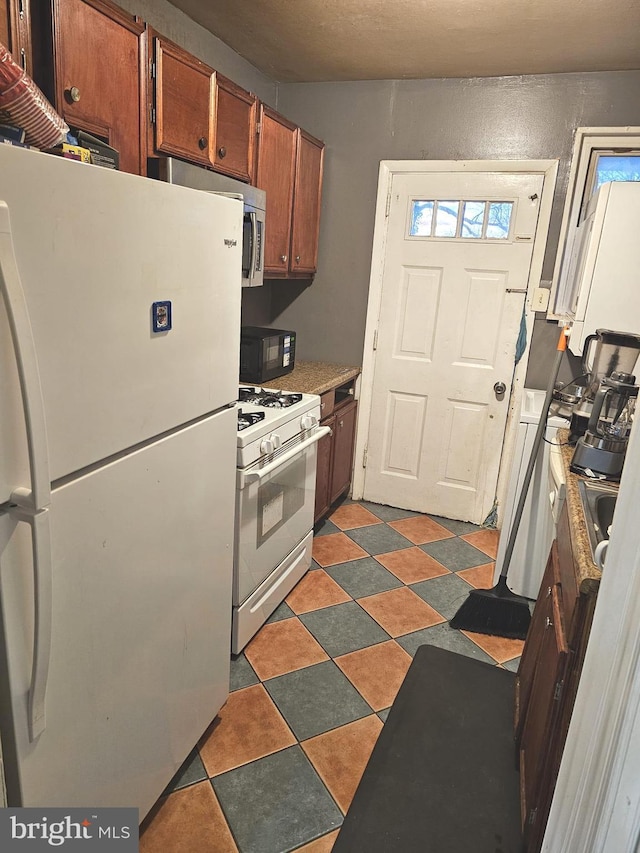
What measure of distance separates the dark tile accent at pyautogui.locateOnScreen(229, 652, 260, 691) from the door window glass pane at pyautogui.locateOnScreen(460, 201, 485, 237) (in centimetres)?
252

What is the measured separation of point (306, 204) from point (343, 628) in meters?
2.30

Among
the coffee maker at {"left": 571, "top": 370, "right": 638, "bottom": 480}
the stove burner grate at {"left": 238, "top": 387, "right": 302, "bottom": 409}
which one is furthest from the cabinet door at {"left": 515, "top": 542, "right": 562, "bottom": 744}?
the stove burner grate at {"left": 238, "top": 387, "right": 302, "bottom": 409}

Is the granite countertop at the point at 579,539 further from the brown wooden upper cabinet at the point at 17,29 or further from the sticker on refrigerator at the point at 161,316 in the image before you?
the brown wooden upper cabinet at the point at 17,29

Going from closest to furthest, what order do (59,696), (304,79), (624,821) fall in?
1. (624,821)
2. (59,696)
3. (304,79)

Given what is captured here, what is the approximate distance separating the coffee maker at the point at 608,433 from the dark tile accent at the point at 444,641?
93 cm

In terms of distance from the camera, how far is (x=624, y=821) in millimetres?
725

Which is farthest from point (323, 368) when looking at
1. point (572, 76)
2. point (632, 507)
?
point (632, 507)

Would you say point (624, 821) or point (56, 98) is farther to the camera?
point (56, 98)

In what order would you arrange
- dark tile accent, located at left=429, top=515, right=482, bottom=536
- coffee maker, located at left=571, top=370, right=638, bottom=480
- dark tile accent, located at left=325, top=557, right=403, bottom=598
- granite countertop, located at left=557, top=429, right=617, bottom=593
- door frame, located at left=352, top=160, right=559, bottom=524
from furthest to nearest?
dark tile accent, located at left=429, top=515, right=482, bottom=536 < door frame, located at left=352, top=160, right=559, bottom=524 < dark tile accent, located at left=325, top=557, right=403, bottom=598 < coffee maker, located at left=571, top=370, right=638, bottom=480 < granite countertop, located at left=557, top=429, right=617, bottom=593

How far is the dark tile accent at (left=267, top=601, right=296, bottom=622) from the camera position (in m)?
2.47

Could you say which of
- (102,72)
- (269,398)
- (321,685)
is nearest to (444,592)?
(321,685)

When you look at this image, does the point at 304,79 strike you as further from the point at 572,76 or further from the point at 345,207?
the point at 572,76

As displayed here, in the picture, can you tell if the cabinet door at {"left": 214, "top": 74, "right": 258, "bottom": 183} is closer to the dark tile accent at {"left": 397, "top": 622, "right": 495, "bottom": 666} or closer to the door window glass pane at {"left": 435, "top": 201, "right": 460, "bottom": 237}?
the door window glass pane at {"left": 435, "top": 201, "right": 460, "bottom": 237}

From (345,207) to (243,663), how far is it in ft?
8.49
